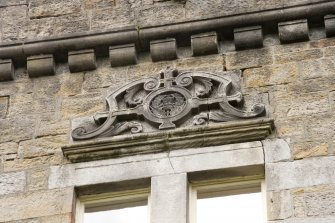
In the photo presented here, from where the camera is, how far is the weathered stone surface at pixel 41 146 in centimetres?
1084

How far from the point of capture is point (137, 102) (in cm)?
1101

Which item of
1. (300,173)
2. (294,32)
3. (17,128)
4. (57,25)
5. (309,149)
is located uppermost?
(57,25)

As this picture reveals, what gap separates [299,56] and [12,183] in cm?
251

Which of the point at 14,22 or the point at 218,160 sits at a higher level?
the point at 14,22

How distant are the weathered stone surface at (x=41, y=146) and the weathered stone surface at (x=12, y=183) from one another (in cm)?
22

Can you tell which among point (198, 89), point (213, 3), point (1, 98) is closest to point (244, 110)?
point (198, 89)

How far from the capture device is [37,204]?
34.3ft

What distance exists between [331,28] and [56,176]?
100 inches

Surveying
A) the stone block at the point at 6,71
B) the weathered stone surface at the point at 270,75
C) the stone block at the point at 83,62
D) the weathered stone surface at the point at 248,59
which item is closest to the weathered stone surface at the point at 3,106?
the stone block at the point at 6,71

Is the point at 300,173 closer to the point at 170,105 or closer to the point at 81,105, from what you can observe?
the point at 170,105

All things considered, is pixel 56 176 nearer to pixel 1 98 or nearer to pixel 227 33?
pixel 1 98

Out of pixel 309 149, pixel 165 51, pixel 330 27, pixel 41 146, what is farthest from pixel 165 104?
pixel 330 27

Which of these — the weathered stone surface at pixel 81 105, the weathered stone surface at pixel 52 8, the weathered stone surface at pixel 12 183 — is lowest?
the weathered stone surface at pixel 12 183

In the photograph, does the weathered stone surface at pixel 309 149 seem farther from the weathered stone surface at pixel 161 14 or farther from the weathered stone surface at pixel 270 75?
the weathered stone surface at pixel 161 14
